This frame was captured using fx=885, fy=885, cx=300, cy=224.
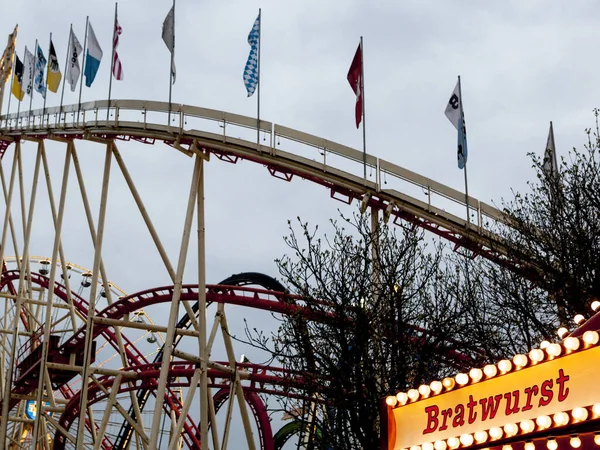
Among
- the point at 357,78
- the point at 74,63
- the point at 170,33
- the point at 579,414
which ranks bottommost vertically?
the point at 579,414

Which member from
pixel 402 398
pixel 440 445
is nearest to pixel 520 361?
pixel 440 445

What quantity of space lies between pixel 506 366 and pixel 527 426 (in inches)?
19.1

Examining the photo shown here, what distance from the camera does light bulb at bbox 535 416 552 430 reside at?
614 centimetres

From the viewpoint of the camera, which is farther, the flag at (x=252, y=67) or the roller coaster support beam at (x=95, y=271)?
the flag at (x=252, y=67)

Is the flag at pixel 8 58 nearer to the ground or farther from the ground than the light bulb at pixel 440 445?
farther from the ground

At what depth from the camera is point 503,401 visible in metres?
6.58

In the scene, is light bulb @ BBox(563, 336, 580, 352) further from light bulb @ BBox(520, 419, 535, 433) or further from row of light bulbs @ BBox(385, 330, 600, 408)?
light bulb @ BBox(520, 419, 535, 433)

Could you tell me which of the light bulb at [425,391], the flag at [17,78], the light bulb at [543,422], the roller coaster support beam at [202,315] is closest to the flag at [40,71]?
the flag at [17,78]

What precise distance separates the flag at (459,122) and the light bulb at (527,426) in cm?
1446

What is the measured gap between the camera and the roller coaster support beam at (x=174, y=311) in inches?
687

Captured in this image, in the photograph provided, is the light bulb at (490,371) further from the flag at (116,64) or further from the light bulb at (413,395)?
the flag at (116,64)

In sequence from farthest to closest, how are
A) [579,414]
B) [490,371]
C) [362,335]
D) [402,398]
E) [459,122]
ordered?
[459,122]
[362,335]
[402,398]
[490,371]
[579,414]

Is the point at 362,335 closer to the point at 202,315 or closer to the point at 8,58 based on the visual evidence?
the point at 202,315

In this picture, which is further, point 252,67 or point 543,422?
point 252,67
